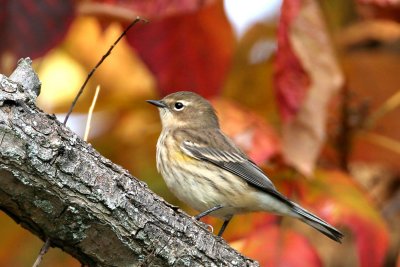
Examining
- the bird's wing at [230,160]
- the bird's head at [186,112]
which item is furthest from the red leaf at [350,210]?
the bird's head at [186,112]

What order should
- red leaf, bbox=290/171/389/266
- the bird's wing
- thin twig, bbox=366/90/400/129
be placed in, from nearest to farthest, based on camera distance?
red leaf, bbox=290/171/389/266 < the bird's wing < thin twig, bbox=366/90/400/129

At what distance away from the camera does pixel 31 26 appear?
514 cm

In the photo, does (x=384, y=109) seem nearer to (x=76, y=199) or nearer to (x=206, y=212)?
(x=206, y=212)

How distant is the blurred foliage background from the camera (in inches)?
201

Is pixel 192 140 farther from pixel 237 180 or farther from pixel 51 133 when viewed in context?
pixel 51 133

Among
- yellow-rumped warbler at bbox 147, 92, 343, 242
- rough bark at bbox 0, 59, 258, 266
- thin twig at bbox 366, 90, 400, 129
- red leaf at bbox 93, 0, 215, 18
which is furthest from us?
thin twig at bbox 366, 90, 400, 129

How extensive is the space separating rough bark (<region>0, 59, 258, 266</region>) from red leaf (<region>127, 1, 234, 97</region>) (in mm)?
1630

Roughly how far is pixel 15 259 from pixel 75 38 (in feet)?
6.05

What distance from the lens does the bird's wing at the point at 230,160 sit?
244 inches

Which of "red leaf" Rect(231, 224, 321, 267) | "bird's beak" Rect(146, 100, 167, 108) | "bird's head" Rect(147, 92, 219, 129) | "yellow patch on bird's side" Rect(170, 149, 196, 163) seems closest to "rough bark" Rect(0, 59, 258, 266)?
"red leaf" Rect(231, 224, 321, 267)

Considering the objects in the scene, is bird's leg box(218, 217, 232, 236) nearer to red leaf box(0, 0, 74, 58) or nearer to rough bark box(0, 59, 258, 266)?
rough bark box(0, 59, 258, 266)

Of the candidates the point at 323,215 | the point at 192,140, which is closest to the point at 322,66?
the point at 323,215

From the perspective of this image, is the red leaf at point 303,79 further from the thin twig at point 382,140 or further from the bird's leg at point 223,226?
the thin twig at point 382,140

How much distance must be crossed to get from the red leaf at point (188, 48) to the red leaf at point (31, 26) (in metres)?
0.54
